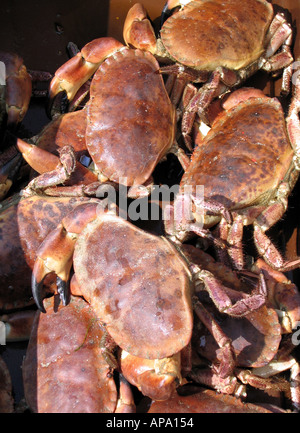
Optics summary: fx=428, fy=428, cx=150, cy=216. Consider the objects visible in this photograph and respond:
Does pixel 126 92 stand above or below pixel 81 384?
above

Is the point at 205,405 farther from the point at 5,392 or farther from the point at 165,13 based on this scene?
the point at 165,13

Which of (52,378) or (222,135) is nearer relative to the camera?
(52,378)

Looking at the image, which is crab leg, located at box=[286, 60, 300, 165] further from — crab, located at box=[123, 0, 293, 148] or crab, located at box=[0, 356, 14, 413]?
crab, located at box=[0, 356, 14, 413]

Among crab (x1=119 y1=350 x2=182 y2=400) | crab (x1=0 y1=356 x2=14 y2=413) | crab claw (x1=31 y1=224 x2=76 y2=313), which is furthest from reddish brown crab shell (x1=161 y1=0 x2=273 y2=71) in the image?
crab (x1=0 y1=356 x2=14 y2=413)

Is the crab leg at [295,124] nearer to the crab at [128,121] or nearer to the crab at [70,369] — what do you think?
the crab at [128,121]

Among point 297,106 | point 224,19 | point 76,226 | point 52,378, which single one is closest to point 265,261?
point 297,106

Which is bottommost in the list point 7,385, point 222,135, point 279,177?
point 7,385
